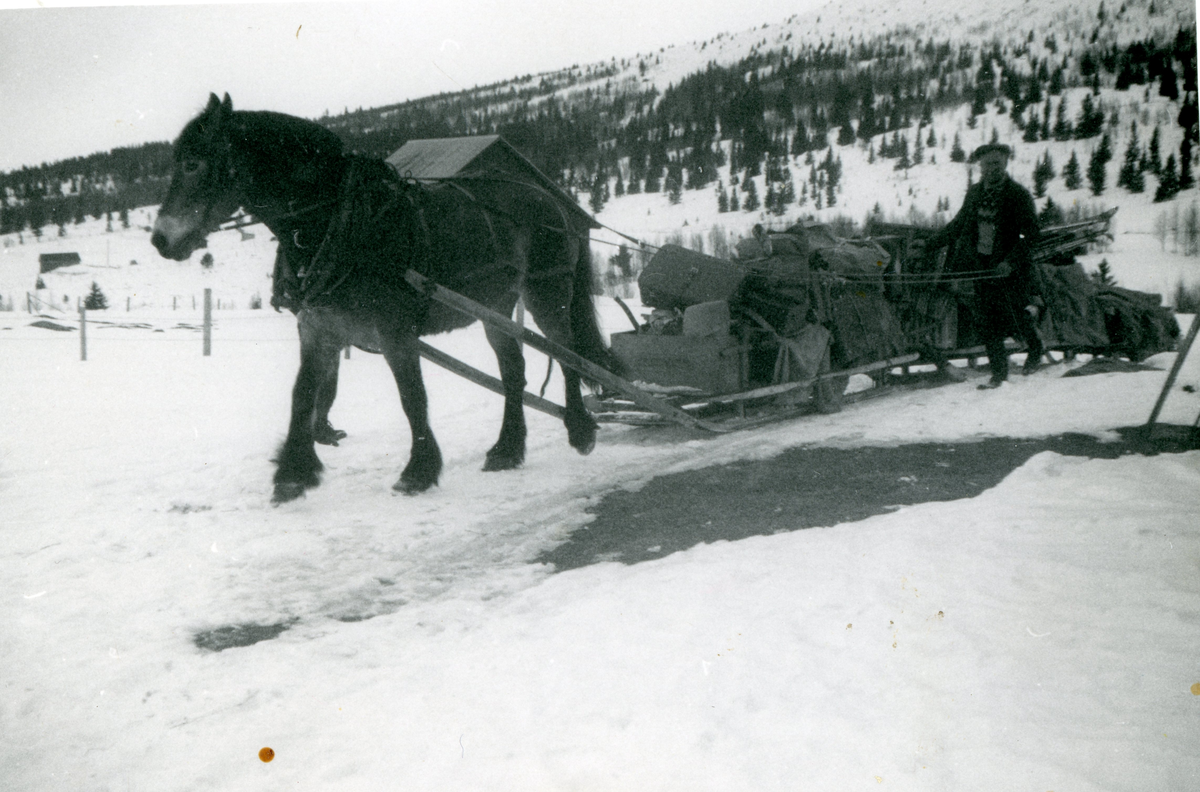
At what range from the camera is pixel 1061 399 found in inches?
211

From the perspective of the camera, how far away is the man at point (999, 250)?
415 centimetres

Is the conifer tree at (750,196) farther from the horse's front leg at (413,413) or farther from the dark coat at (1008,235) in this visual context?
the horse's front leg at (413,413)

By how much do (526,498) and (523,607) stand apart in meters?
1.44

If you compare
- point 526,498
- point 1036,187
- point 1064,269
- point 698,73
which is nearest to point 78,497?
point 526,498

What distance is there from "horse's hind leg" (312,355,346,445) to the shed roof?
1.18 m

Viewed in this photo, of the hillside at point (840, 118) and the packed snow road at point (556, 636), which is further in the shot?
the hillside at point (840, 118)

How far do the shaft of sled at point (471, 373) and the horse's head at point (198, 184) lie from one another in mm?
1183

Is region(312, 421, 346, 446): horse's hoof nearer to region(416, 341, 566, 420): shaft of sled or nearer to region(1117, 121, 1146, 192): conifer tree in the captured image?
region(416, 341, 566, 420): shaft of sled

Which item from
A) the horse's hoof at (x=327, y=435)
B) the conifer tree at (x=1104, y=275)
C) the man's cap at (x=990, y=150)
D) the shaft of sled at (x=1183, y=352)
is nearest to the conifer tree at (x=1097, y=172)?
the man's cap at (x=990, y=150)

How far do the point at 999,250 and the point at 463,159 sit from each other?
3.76 metres

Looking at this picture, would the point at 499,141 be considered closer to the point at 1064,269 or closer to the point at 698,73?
the point at 698,73

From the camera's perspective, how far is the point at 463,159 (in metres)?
4.54

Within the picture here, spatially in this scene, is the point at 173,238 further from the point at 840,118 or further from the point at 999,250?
the point at 999,250

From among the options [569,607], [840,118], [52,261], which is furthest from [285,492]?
Result: [840,118]
